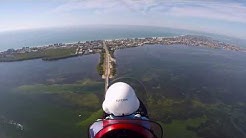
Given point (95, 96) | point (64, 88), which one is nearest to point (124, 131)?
point (95, 96)

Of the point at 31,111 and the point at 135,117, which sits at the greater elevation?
the point at 135,117

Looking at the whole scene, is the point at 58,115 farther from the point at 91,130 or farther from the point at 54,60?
the point at 54,60

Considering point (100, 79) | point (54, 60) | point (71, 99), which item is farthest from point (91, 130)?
point (54, 60)

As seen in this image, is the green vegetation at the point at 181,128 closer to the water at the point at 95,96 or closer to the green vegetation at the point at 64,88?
the water at the point at 95,96

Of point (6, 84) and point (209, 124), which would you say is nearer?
point (209, 124)

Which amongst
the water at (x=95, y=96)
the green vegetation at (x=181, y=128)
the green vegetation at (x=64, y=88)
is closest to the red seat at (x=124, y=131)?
the green vegetation at (x=181, y=128)

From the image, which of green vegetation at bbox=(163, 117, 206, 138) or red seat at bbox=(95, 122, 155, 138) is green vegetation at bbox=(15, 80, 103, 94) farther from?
red seat at bbox=(95, 122, 155, 138)

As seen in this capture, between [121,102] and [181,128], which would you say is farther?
[181,128]

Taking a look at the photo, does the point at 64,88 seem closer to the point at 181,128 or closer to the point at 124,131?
the point at 181,128
